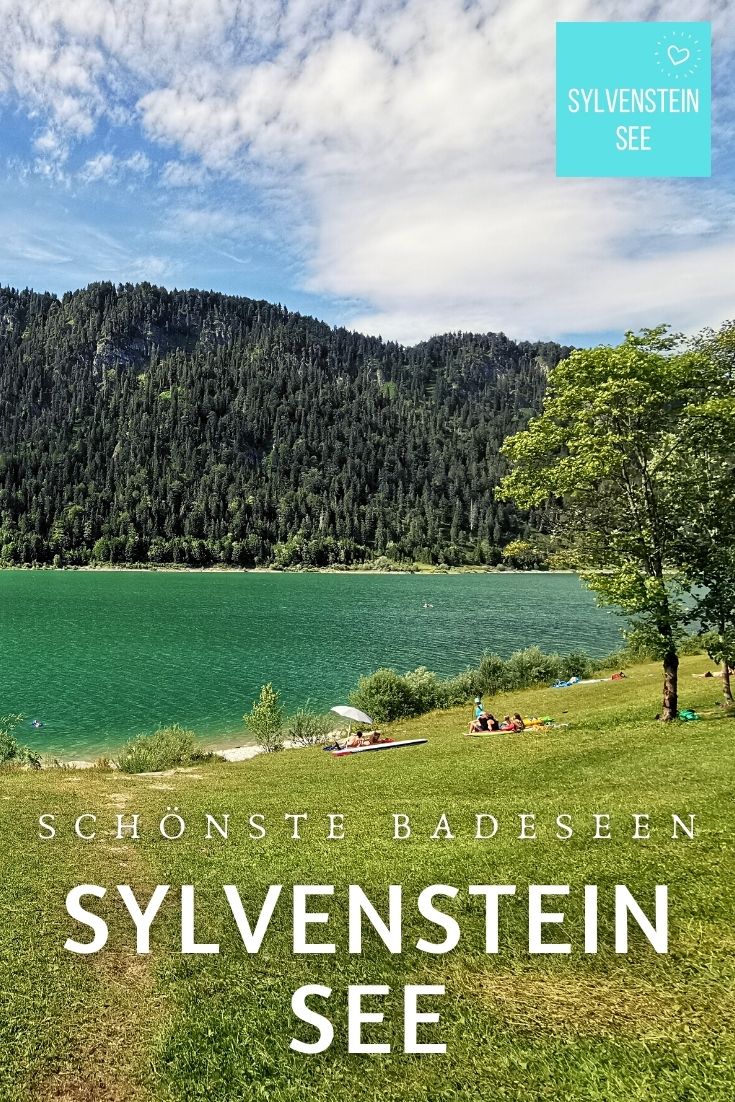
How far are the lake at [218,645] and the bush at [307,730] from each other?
5.27 metres

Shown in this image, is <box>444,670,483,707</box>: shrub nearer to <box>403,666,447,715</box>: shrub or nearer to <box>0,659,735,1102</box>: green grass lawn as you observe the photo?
<box>403,666,447,715</box>: shrub

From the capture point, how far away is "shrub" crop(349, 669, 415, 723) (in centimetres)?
4247

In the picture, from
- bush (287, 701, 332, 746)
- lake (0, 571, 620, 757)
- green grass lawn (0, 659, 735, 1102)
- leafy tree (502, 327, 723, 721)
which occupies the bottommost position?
lake (0, 571, 620, 757)

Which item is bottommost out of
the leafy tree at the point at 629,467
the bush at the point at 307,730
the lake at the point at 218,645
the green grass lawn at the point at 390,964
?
the lake at the point at 218,645

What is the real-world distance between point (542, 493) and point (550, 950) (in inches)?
691

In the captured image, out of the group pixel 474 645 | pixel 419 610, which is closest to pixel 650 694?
pixel 474 645

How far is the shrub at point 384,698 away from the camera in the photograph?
42469mm

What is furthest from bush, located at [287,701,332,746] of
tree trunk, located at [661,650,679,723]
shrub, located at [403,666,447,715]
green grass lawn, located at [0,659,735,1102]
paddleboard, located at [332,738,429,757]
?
tree trunk, located at [661,650,679,723]

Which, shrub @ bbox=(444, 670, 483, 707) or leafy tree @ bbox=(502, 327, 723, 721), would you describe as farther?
shrub @ bbox=(444, 670, 483, 707)

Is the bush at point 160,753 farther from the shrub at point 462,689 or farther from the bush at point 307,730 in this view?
the shrub at point 462,689

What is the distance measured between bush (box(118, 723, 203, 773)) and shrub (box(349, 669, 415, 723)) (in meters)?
12.4

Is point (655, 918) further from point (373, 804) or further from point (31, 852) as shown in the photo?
point (31, 852)

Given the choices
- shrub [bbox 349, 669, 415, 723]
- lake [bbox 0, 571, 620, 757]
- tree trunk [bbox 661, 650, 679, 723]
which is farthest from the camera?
lake [bbox 0, 571, 620, 757]

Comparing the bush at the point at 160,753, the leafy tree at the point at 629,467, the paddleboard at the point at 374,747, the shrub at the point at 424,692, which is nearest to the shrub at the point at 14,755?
the bush at the point at 160,753
